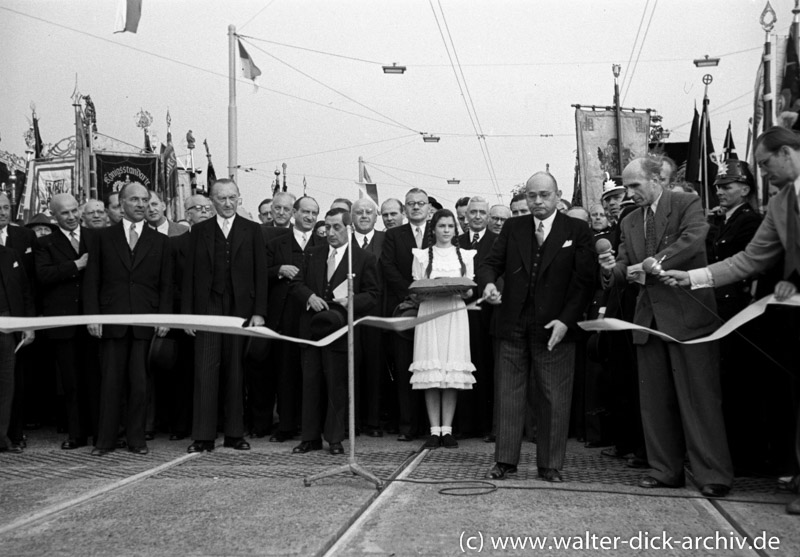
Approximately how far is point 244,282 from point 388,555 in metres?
4.41

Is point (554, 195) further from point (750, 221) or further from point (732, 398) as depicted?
point (732, 398)

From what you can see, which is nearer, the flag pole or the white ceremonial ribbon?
the white ceremonial ribbon

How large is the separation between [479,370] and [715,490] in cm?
354

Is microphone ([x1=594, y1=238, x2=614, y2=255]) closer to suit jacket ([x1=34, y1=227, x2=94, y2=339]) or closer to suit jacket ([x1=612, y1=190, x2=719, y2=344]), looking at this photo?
suit jacket ([x1=612, y1=190, x2=719, y2=344])

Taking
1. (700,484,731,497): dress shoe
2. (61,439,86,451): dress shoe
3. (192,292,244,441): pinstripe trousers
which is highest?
(192,292,244,441): pinstripe trousers

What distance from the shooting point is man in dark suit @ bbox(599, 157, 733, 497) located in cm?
605

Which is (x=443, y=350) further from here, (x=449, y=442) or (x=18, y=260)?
(x=18, y=260)

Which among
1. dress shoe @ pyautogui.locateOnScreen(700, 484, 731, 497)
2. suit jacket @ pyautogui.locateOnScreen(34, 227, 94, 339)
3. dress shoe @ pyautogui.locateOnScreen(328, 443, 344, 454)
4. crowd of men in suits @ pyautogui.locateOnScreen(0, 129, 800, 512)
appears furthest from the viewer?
suit jacket @ pyautogui.locateOnScreen(34, 227, 94, 339)

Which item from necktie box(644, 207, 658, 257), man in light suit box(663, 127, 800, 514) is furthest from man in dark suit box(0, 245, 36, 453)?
man in light suit box(663, 127, 800, 514)

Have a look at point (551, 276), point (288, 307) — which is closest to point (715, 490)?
point (551, 276)

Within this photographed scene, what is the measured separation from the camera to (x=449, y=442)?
8.30 m

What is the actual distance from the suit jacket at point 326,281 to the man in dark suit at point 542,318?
5.66 feet

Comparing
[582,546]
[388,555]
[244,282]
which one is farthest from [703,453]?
[244,282]

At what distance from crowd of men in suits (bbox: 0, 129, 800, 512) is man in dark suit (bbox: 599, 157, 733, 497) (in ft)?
0.05
